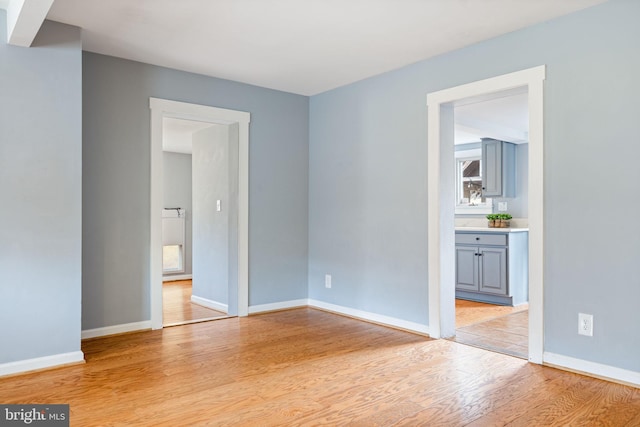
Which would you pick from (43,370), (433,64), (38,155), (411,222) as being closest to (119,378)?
(43,370)

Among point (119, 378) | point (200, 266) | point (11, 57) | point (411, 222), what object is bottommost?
point (119, 378)

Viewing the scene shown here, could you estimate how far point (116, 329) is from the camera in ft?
12.3

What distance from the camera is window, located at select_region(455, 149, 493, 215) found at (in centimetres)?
668

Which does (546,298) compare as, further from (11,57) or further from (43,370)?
(11,57)

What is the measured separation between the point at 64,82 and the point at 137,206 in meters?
1.19

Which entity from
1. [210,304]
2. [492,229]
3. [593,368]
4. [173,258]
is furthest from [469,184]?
[173,258]

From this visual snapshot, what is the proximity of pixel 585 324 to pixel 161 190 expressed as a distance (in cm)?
339

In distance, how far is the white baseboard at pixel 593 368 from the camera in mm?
Answer: 2686

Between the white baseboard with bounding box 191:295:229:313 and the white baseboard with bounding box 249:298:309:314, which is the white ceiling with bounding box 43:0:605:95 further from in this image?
the white baseboard with bounding box 191:295:229:313

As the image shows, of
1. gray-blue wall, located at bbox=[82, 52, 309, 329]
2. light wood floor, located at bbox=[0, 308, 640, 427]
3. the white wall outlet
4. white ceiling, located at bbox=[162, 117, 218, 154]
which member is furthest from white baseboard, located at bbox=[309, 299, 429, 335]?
white ceiling, located at bbox=[162, 117, 218, 154]

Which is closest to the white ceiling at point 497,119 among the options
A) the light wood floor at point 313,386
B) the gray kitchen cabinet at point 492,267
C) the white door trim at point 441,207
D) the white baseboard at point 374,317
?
the white door trim at point 441,207

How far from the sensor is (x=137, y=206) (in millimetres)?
3887

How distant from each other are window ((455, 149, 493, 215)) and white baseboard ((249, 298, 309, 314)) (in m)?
3.12

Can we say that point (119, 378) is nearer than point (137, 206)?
Yes
